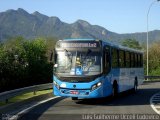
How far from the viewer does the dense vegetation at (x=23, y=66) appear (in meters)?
42.4

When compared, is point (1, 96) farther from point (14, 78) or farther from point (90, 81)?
point (14, 78)

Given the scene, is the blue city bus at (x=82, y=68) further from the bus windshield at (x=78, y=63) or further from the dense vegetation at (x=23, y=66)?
the dense vegetation at (x=23, y=66)

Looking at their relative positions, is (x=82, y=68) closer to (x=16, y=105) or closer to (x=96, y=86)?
(x=96, y=86)

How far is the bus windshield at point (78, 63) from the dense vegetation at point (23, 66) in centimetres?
2130

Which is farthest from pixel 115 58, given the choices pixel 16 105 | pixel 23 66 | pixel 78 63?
pixel 23 66

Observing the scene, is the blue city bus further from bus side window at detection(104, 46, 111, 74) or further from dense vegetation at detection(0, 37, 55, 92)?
dense vegetation at detection(0, 37, 55, 92)

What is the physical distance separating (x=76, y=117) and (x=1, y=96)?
3.36m

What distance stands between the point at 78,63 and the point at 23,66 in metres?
26.5

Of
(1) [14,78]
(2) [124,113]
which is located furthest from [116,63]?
(1) [14,78]

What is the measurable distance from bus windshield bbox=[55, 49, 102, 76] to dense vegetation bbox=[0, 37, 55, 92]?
839 inches

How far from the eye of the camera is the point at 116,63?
876 inches

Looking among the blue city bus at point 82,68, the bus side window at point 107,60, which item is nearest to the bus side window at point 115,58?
the blue city bus at point 82,68

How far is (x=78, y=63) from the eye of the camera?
63.5 feet

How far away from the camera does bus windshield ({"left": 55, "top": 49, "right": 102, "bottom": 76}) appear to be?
1923cm
